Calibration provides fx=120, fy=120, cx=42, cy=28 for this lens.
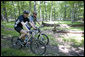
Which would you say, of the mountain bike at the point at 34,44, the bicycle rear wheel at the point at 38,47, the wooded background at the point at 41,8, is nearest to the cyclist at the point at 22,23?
the mountain bike at the point at 34,44

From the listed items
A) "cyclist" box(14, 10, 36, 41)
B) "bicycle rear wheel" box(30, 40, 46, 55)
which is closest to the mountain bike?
"bicycle rear wheel" box(30, 40, 46, 55)

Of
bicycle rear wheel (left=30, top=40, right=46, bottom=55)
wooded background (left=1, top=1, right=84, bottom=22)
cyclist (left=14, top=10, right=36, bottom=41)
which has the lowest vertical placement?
bicycle rear wheel (left=30, top=40, right=46, bottom=55)

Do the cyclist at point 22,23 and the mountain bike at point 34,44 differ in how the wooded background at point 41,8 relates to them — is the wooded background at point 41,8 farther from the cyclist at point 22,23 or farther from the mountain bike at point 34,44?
the mountain bike at point 34,44


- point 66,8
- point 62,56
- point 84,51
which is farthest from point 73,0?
point 66,8

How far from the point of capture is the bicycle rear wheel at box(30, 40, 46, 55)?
6814 mm

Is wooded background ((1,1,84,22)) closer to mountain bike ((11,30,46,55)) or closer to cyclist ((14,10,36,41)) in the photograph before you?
cyclist ((14,10,36,41))

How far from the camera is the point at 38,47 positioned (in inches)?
275

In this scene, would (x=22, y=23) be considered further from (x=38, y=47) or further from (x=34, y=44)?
(x=38, y=47)

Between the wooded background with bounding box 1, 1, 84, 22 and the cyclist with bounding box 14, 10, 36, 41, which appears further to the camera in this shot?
the wooded background with bounding box 1, 1, 84, 22

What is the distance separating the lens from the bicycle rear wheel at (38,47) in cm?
681

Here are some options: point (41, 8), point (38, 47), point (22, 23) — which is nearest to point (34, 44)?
point (38, 47)

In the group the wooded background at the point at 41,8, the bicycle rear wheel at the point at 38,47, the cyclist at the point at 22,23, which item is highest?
the wooded background at the point at 41,8

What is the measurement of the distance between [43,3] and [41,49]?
41157mm

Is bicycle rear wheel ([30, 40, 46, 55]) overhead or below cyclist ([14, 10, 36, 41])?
below
